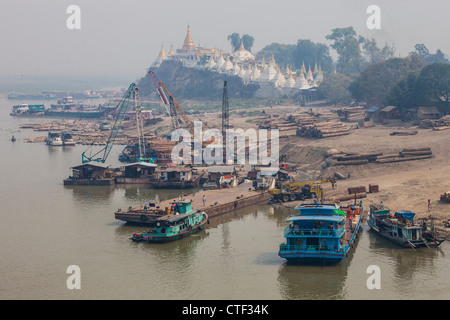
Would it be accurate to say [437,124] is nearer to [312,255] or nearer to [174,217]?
[174,217]

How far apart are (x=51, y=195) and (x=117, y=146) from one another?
38853 millimetres

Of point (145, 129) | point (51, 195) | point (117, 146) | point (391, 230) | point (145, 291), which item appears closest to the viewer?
point (145, 291)

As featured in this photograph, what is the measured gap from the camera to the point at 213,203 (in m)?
49.8

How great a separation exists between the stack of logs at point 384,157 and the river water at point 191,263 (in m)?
13.2

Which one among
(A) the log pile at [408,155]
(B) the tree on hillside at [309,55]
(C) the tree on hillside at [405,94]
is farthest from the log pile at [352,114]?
(B) the tree on hillside at [309,55]

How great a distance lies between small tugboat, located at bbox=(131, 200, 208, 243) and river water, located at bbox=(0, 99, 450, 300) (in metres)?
0.54

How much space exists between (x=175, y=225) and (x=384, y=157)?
A: 2678cm

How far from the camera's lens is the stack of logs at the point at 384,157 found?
60.3 meters

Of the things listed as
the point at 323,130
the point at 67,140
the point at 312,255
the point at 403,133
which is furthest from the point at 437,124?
the point at 67,140

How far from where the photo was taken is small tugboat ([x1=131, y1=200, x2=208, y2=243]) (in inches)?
1645

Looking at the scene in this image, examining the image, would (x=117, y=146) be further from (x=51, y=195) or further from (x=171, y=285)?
(x=171, y=285)

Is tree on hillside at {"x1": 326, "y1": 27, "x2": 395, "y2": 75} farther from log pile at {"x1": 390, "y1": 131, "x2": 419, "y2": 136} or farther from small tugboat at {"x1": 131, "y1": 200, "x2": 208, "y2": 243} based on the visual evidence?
small tugboat at {"x1": 131, "y1": 200, "x2": 208, "y2": 243}
